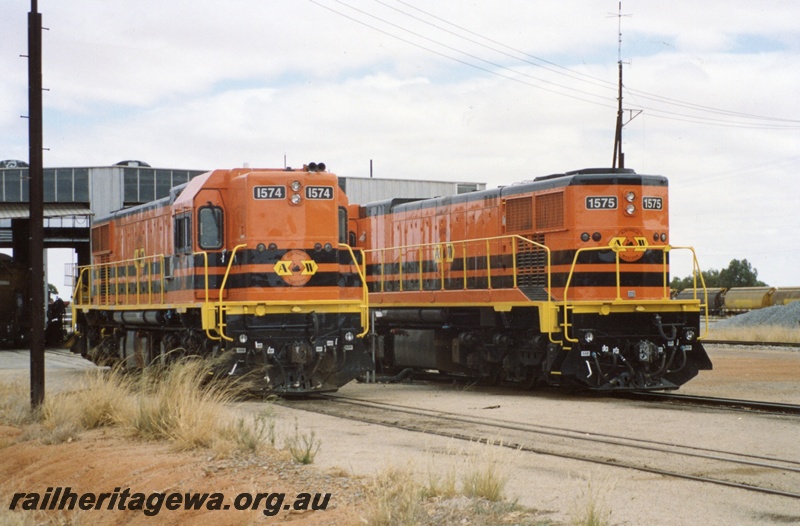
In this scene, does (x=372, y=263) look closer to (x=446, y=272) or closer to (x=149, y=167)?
(x=446, y=272)

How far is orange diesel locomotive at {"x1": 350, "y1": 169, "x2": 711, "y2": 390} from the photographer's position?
58.9ft

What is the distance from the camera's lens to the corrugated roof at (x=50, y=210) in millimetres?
42469

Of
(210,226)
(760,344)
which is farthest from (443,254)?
(760,344)

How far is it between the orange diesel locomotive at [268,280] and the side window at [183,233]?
19 mm

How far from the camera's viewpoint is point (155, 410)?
1332 centimetres

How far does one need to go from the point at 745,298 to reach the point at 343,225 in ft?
171

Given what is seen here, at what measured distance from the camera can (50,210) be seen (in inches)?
1698

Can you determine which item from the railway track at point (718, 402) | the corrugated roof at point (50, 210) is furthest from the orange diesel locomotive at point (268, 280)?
the corrugated roof at point (50, 210)

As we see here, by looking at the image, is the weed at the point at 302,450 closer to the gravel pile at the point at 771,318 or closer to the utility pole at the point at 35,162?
the utility pole at the point at 35,162

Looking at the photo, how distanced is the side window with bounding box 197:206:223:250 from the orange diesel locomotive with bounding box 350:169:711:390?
15.8ft

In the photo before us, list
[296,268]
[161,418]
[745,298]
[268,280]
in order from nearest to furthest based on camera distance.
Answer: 1. [161,418]
2. [268,280]
3. [296,268]
4. [745,298]

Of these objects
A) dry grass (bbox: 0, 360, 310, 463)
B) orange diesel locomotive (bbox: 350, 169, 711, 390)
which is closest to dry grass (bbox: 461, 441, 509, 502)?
dry grass (bbox: 0, 360, 310, 463)

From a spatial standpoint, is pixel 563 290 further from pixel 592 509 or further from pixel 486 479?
pixel 592 509

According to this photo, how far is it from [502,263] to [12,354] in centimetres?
2520
